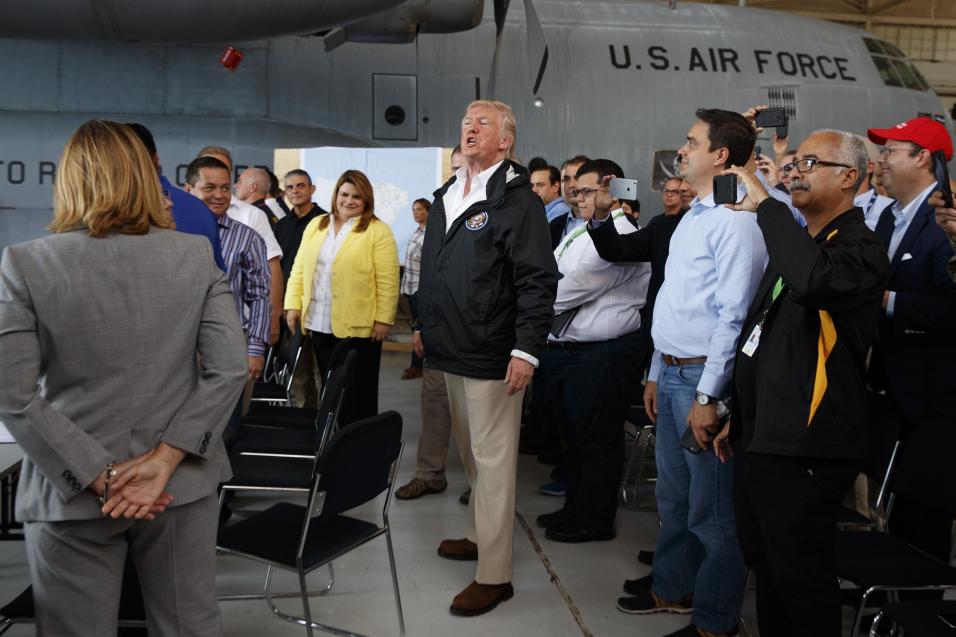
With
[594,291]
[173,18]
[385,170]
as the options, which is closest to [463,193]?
[594,291]

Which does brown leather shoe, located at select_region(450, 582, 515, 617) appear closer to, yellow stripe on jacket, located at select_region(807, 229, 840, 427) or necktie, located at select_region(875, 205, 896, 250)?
yellow stripe on jacket, located at select_region(807, 229, 840, 427)

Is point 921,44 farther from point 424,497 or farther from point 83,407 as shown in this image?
point 83,407

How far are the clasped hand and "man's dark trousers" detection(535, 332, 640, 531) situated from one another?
7.39 ft

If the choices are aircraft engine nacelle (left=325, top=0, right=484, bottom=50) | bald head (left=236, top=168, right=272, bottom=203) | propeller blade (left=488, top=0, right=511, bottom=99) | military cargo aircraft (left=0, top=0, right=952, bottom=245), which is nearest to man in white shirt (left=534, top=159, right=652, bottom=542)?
bald head (left=236, top=168, right=272, bottom=203)

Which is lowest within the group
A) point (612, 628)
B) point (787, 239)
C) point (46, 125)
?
point (612, 628)

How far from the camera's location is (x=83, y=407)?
5.26 feet

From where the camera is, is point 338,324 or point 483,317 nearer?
point 483,317

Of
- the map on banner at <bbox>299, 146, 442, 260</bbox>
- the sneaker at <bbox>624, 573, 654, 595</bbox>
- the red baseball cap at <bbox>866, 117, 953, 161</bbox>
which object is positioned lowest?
the sneaker at <bbox>624, 573, 654, 595</bbox>

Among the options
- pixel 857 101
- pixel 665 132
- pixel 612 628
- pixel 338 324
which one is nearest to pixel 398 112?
pixel 665 132

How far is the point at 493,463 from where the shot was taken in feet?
9.86

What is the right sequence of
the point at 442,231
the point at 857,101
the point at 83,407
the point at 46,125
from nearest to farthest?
the point at 83,407, the point at 442,231, the point at 46,125, the point at 857,101

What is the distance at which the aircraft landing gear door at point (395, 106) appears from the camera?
7852 millimetres

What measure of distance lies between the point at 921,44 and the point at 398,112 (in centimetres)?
1689

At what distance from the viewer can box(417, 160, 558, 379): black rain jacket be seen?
2912 millimetres
